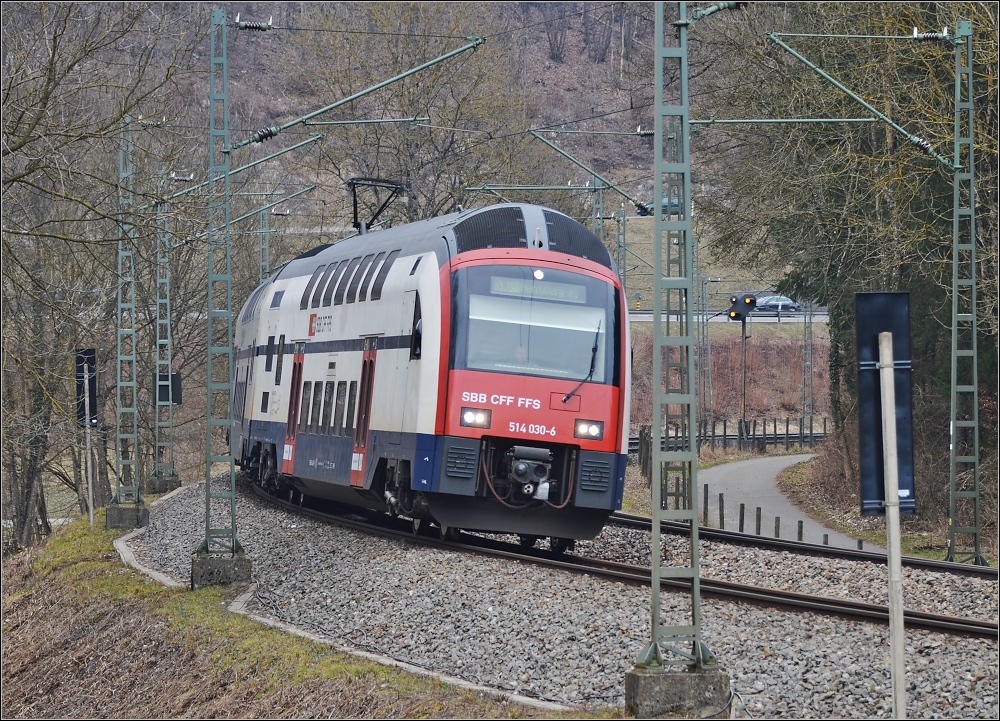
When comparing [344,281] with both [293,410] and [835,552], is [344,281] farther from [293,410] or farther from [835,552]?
[835,552]

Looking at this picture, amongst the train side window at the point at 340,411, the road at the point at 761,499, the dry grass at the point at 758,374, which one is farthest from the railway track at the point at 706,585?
the dry grass at the point at 758,374

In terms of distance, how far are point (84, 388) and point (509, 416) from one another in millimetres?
11949

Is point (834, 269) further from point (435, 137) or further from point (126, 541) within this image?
point (126, 541)

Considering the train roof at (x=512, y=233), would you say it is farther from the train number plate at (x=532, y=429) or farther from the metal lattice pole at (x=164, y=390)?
the metal lattice pole at (x=164, y=390)

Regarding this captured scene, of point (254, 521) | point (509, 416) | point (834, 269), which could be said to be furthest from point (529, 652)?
point (834, 269)

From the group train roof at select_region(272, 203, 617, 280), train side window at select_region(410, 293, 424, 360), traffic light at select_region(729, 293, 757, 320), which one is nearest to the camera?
train side window at select_region(410, 293, 424, 360)

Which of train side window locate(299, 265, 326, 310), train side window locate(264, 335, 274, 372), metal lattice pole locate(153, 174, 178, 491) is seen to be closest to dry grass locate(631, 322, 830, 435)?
metal lattice pole locate(153, 174, 178, 491)

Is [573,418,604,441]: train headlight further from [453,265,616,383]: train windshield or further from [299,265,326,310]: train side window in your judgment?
[299,265,326,310]: train side window

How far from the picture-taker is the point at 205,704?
478 inches

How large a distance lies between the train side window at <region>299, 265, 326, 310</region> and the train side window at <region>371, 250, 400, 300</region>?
391cm

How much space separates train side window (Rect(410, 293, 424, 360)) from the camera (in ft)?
53.7

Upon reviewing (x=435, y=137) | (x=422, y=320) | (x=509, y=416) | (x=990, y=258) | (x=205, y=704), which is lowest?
(x=205, y=704)

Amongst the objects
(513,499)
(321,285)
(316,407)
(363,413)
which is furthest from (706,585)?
(321,285)

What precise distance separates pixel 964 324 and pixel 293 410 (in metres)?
11.7
